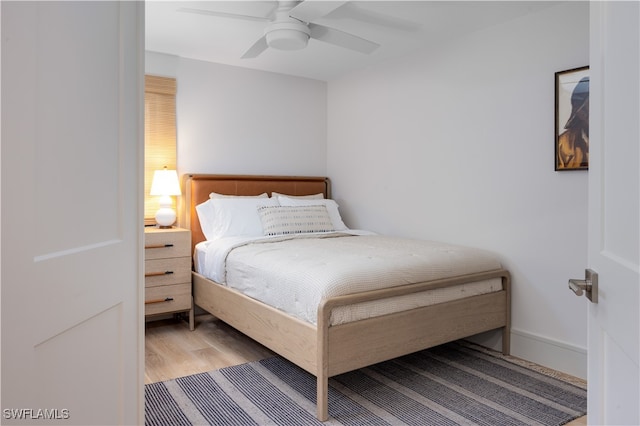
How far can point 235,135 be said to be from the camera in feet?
14.1

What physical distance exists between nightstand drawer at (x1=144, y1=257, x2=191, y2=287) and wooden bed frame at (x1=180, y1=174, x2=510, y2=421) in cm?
13

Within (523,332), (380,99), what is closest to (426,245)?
(523,332)

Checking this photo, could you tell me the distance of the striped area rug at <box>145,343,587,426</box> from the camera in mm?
2184

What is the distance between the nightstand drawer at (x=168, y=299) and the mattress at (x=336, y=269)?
251 millimetres

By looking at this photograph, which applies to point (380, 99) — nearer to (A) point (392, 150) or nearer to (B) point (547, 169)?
(A) point (392, 150)

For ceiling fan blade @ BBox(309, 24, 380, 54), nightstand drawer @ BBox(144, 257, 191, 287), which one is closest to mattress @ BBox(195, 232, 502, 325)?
nightstand drawer @ BBox(144, 257, 191, 287)

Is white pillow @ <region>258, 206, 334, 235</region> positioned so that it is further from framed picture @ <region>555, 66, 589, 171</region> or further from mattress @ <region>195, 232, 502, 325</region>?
framed picture @ <region>555, 66, 589, 171</region>

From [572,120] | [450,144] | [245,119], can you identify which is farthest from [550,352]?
[245,119]

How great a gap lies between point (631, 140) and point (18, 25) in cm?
107

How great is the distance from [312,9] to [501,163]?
171cm

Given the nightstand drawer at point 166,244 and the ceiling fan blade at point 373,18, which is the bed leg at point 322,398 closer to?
the nightstand drawer at point 166,244

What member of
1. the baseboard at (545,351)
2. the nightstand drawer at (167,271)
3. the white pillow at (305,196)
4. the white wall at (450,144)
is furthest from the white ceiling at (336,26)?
the baseboard at (545,351)

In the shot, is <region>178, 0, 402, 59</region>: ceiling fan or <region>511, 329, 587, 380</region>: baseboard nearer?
<region>178, 0, 402, 59</region>: ceiling fan

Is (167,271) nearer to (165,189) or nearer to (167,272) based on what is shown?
(167,272)
